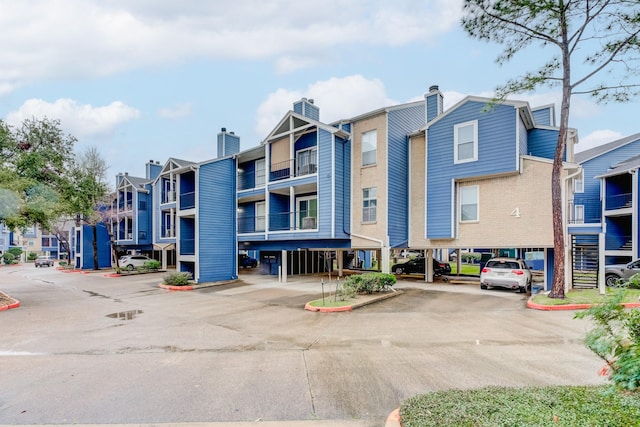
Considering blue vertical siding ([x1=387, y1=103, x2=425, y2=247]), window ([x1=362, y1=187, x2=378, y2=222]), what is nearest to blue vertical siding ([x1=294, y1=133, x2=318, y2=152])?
window ([x1=362, y1=187, x2=378, y2=222])

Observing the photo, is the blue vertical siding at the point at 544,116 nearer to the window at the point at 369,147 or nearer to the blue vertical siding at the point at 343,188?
the window at the point at 369,147

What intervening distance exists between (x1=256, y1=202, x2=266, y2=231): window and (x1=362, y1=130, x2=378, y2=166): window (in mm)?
8113

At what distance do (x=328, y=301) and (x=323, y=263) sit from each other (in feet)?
50.7

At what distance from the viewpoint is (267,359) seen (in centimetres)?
666

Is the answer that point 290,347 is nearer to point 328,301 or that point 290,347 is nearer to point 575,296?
point 328,301

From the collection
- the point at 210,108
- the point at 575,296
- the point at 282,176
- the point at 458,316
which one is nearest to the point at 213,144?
the point at 210,108

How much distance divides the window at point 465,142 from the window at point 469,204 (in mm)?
1419

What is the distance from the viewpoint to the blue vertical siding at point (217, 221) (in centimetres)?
2031

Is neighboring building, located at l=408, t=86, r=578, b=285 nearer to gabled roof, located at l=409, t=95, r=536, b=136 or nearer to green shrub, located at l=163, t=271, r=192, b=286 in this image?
gabled roof, located at l=409, t=95, r=536, b=136

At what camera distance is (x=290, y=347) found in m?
7.48

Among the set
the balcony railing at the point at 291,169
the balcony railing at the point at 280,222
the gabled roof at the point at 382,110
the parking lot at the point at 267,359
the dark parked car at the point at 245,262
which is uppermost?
the gabled roof at the point at 382,110

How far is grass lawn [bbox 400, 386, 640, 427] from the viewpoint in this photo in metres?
3.57

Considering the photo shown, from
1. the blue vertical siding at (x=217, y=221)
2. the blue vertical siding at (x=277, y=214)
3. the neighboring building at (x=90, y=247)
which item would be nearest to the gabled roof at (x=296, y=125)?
the blue vertical siding at (x=277, y=214)

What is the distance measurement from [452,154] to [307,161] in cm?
782
